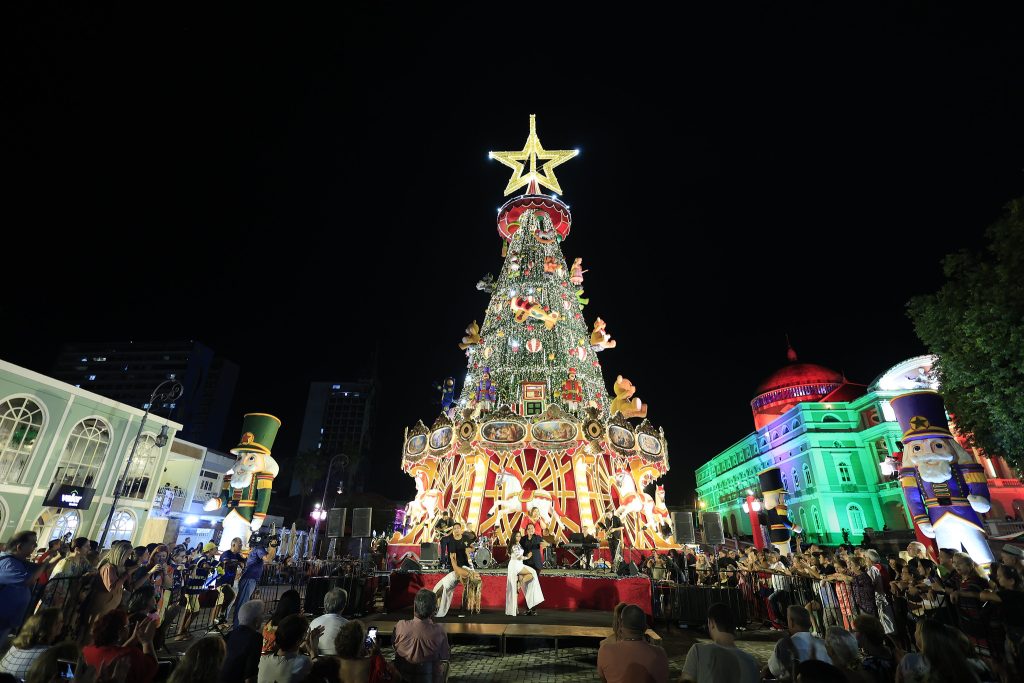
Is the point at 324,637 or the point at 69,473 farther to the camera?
the point at 69,473

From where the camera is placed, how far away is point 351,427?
80125mm

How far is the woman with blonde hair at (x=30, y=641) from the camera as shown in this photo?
405 centimetres

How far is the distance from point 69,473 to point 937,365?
34137 mm

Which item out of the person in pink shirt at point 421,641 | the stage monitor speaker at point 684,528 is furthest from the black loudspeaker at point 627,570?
the person in pink shirt at point 421,641

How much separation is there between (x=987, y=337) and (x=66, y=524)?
114 feet

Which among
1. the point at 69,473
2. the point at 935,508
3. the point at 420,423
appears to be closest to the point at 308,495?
the point at 69,473

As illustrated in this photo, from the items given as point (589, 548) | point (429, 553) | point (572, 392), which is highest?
point (572, 392)

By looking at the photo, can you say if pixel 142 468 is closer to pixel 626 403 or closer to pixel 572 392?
pixel 572 392

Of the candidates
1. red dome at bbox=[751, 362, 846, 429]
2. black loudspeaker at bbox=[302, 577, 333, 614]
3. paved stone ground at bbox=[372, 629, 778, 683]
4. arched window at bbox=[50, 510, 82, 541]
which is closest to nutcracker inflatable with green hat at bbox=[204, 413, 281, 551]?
black loudspeaker at bbox=[302, 577, 333, 614]

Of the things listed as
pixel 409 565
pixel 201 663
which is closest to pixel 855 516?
pixel 409 565

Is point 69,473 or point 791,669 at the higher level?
point 69,473

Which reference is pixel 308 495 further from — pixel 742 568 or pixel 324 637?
pixel 324 637

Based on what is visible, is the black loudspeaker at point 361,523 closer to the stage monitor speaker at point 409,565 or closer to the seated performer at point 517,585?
the stage monitor speaker at point 409,565

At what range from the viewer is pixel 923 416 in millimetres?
13031
